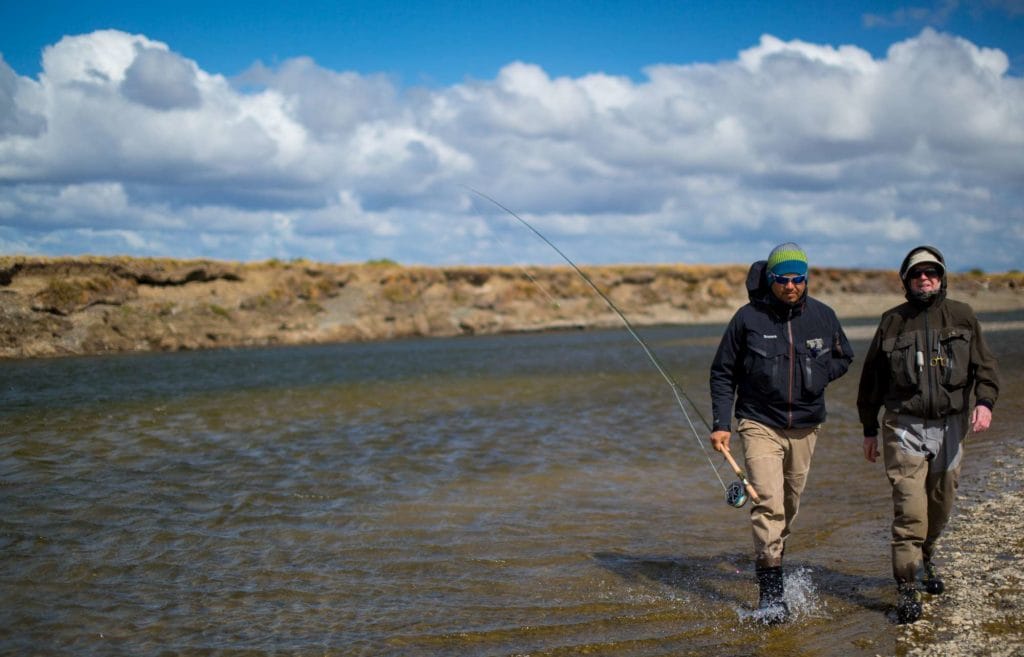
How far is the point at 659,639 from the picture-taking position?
16.3 ft

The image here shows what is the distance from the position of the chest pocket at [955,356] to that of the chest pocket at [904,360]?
0.14 metres

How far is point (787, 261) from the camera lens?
195 inches

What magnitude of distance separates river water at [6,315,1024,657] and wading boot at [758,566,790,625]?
0.12 metres

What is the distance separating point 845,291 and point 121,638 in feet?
210

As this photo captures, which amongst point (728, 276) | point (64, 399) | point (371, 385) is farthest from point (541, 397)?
point (728, 276)

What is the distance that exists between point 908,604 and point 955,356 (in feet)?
Result: 5.20

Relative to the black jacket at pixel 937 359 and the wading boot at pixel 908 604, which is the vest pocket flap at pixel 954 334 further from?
the wading boot at pixel 908 604

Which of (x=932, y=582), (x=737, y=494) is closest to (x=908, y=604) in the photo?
(x=932, y=582)

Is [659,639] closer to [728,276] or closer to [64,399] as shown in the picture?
[64,399]

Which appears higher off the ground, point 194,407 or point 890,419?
point 890,419

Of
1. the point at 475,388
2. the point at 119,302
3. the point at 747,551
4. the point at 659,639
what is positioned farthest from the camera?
the point at 119,302

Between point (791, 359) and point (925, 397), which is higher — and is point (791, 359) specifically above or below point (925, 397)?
above

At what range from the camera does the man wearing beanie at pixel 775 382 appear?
16.5 ft

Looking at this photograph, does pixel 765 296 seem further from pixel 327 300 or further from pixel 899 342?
pixel 327 300
